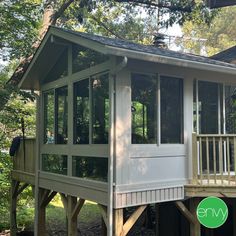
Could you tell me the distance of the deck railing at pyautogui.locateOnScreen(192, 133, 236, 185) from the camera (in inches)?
245

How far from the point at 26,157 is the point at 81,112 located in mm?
3620

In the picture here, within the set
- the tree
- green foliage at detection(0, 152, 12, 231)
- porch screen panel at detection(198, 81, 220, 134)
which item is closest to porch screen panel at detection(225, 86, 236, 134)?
porch screen panel at detection(198, 81, 220, 134)

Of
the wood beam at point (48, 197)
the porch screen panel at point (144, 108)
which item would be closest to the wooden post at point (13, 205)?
the wood beam at point (48, 197)

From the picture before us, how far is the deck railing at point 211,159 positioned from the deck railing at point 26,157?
4433mm

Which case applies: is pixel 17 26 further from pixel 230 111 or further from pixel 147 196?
pixel 147 196

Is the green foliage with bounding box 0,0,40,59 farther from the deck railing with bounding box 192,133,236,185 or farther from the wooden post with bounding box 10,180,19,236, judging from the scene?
the deck railing with bounding box 192,133,236,185

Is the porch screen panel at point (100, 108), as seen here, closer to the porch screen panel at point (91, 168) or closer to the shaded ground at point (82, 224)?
the porch screen panel at point (91, 168)

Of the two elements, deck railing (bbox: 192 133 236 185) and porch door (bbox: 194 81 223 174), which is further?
porch door (bbox: 194 81 223 174)

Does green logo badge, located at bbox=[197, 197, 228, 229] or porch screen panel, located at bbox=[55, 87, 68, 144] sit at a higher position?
porch screen panel, located at bbox=[55, 87, 68, 144]

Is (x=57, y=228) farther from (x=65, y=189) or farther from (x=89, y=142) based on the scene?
(x=89, y=142)

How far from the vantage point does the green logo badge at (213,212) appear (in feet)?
17.0

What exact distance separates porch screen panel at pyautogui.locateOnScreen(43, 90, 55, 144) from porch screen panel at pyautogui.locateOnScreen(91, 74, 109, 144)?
2105mm

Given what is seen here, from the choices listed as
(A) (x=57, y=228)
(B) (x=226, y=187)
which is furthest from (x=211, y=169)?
(A) (x=57, y=228)

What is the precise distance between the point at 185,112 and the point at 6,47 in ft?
21.4
